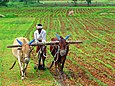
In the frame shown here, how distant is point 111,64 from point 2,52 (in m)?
6.50

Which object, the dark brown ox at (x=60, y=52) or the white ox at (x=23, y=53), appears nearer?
the white ox at (x=23, y=53)

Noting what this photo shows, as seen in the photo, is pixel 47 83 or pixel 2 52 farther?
pixel 2 52

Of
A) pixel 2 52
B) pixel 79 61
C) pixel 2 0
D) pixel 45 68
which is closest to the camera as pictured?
pixel 45 68

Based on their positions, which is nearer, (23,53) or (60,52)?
(23,53)

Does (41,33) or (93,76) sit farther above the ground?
(41,33)

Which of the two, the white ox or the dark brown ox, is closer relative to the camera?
the white ox

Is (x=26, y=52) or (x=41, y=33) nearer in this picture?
(x=26, y=52)

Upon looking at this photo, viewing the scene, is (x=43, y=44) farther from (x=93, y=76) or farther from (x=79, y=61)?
(x=79, y=61)

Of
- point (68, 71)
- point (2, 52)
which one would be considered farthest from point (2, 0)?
point (68, 71)

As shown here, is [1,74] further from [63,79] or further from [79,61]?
[79,61]

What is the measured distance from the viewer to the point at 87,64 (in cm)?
1473

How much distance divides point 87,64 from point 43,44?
290 cm

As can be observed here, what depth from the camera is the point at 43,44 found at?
1276 centimetres

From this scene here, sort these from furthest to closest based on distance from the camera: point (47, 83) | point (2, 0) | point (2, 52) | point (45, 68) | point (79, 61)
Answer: point (2, 0), point (2, 52), point (79, 61), point (45, 68), point (47, 83)
